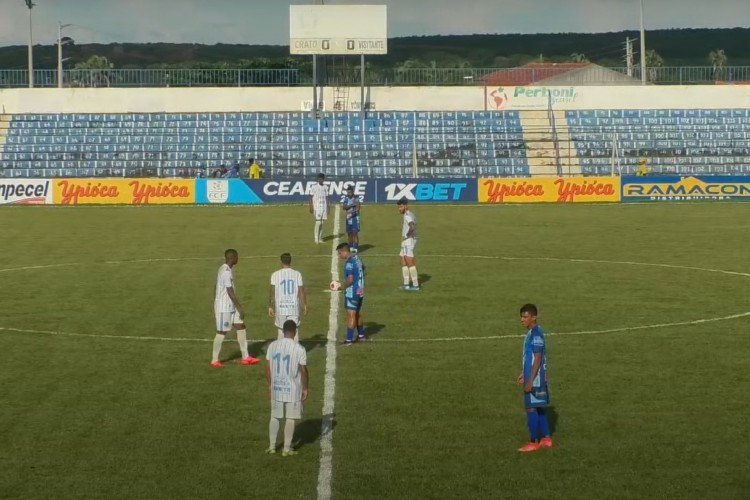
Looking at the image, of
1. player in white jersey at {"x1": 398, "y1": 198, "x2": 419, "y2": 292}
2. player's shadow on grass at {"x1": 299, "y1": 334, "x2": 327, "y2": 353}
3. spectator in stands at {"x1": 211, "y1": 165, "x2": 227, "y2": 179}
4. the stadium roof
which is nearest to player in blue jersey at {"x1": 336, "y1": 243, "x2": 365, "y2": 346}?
player's shadow on grass at {"x1": 299, "y1": 334, "x2": 327, "y2": 353}

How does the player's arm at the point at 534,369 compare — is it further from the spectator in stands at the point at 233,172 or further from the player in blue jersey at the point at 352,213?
the spectator in stands at the point at 233,172

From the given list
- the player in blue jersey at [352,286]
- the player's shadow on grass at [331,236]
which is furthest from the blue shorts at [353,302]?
the player's shadow on grass at [331,236]

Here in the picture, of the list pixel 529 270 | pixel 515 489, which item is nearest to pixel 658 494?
pixel 515 489

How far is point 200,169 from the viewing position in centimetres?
7156

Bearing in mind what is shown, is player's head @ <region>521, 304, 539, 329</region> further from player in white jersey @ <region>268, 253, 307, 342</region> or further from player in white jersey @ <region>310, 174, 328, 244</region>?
player in white jersey @ <region>310, 174, 328, 244</region>

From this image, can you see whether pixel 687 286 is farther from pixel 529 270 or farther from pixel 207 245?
pixel 207 245

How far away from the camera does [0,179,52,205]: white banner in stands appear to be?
61875 mm

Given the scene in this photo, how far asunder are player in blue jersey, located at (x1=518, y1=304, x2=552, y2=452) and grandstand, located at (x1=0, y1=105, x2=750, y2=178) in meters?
53.8

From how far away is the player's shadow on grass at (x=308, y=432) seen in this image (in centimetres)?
1593

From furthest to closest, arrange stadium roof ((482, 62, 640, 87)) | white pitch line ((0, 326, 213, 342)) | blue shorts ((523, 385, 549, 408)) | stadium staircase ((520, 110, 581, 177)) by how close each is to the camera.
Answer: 1. stadium roof ((482, 62, 640, 87))
2. stadium staircase ((520, 110, 581, 177))
3. white pitch line ((0, 326, 213, 342))
4. blue shorts ((523, 385, 549, 408))

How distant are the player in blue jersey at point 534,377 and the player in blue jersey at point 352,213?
22.8 metres

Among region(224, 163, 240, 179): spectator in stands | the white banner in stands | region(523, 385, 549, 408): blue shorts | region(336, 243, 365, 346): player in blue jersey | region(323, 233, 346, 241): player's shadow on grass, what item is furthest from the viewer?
region(224, 163, 240, 179): spectator in stands

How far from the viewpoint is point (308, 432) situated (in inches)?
647

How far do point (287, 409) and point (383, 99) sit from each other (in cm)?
6932
